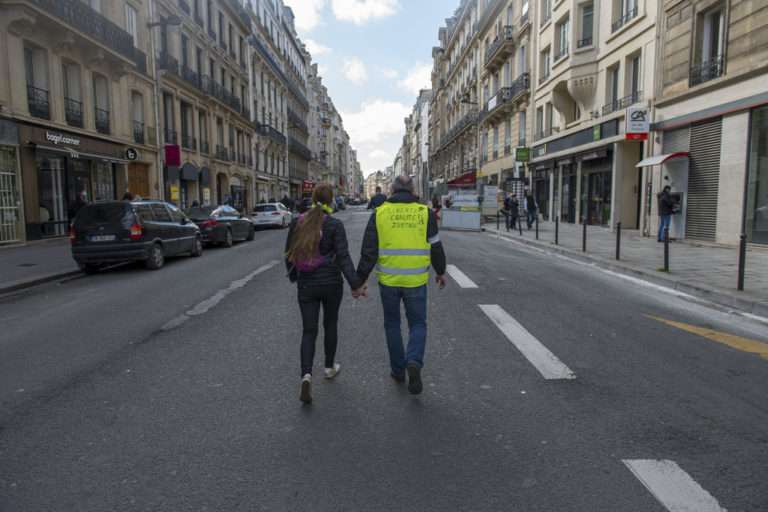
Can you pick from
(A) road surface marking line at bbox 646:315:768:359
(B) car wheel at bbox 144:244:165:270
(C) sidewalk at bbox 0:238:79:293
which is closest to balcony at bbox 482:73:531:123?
(B) car wheel at bbox 144:244:165:270

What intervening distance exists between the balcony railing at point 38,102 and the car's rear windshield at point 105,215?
8.31m

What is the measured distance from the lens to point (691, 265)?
1038cm

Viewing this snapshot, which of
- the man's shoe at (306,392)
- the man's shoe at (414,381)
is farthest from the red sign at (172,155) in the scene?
the man's shoe at (414,381)

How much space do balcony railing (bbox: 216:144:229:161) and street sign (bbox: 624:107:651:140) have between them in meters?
26.3

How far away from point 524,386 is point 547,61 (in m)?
26.6

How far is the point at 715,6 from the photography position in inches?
557

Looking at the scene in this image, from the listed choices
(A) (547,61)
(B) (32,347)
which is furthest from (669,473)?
(A) (547,61)

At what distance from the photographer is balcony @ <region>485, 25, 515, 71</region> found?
31891 millimetres

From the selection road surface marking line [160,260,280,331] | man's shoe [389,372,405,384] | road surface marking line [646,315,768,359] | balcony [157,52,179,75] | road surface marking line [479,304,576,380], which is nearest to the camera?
man's shoe [389,372,405,384]

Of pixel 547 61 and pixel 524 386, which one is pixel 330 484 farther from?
pixel 547 61

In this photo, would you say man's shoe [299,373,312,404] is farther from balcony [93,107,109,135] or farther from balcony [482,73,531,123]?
balcony [482,73,531,123]

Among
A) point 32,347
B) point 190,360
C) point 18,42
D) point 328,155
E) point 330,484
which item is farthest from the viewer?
point 328,155

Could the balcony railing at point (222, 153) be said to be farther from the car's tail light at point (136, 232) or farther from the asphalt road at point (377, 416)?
the asphalt road at point (377, 416)

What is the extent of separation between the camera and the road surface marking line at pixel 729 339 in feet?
17.1
